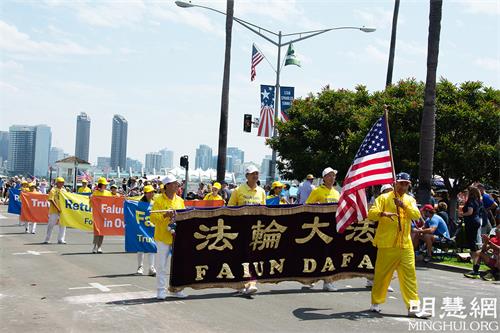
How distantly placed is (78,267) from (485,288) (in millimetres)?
7895

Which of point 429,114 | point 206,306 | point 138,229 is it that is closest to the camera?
point 206,306

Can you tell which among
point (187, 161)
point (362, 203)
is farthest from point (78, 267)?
point (187, 161)

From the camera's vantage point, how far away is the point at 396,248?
8992mm

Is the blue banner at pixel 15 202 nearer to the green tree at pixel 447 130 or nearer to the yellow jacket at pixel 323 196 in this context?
the green tree at pixel 447 130

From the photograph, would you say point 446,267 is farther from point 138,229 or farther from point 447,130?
point 447,130

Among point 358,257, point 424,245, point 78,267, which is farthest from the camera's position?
point 424,245

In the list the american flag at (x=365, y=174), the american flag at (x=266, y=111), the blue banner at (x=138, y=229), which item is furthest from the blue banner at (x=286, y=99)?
the american flag at (x=365, y=174)

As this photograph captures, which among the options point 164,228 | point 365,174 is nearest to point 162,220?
point 164,228

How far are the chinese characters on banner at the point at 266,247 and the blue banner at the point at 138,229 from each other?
2772mm

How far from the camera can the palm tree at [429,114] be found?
17625mm

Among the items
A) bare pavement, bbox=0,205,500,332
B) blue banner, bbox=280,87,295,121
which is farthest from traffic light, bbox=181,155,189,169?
bare pavement, bbox=0,205,500,332

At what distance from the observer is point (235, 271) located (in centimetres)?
1040

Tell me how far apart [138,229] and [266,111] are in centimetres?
1839

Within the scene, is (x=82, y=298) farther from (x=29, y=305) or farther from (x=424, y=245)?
(x=424, y=245)
